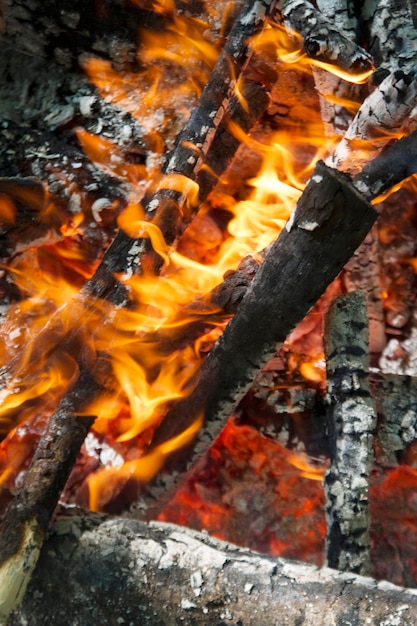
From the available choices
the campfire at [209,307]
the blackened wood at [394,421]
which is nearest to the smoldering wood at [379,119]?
the campfire at [209,307]

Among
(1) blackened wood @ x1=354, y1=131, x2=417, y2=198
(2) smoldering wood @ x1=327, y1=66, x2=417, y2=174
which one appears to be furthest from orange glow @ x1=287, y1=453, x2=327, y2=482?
(2) smoldering wood @ x1=327, y1=66, x2=417, y2=174

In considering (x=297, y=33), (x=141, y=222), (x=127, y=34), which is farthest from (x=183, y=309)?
(x=127, y=34)

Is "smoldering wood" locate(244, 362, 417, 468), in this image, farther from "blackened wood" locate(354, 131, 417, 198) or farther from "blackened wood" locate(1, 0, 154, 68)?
"blackened wood" locate(1, 0, 154, 68)

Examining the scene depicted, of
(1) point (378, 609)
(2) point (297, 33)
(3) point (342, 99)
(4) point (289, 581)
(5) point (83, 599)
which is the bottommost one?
(5) point (83, 599)

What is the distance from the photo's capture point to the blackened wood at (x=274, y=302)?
133 centimetres

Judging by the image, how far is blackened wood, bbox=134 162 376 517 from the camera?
1.33m

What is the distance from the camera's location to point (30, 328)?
2297mm

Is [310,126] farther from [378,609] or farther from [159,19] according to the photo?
[378,609]

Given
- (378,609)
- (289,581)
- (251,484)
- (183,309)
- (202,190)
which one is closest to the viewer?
(378,609)

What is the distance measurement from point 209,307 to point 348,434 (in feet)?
2.12

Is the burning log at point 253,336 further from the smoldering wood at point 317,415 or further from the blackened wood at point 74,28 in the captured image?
the blackened wood at point 74,28

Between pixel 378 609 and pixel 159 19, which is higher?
pixel 159 19

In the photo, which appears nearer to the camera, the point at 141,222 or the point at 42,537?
the point at 42,537

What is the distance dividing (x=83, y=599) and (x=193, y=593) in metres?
0.30
